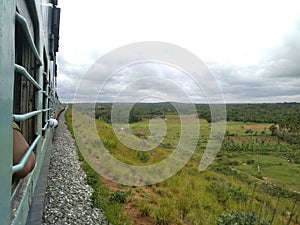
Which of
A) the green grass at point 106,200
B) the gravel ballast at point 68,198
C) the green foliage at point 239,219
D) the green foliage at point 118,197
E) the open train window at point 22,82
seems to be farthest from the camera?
the green foliage at point 118,197

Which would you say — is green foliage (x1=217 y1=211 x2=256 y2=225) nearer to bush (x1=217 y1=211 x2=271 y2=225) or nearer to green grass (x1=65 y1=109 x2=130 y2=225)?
bush (x1=217 y1=211 x2=271 y2=225)

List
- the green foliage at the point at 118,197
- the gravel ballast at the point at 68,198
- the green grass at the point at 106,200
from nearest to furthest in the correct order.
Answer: the gravel ballast at the point at 68,198 → the green grass at the point at 106,200 → the green foliage at the point at 118,197

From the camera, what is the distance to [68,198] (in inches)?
195

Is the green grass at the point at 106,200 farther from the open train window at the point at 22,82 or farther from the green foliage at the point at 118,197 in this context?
the open train window at the point at 22,82

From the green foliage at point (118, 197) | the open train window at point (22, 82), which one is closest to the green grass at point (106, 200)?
the green foliage at point (118, 197)

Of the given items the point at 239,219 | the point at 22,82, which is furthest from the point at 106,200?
the point at 22,82

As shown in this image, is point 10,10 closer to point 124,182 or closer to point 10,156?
point 10,156

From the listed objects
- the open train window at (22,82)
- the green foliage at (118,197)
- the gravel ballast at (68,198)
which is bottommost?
the green foliage at (118,197)

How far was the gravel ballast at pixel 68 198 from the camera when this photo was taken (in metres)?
4.21

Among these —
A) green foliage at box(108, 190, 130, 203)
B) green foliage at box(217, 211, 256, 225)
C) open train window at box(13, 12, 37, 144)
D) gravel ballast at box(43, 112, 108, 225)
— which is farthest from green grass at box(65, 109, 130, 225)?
open train window at box(13, 12, 37, 144)

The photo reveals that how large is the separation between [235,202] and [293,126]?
7410 centimetres

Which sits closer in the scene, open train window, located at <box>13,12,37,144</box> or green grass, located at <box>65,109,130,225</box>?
open train window, located at <box>13,12,37,144</box>

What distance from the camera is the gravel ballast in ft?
13.8

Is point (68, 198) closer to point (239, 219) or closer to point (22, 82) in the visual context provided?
point (239, 219)
